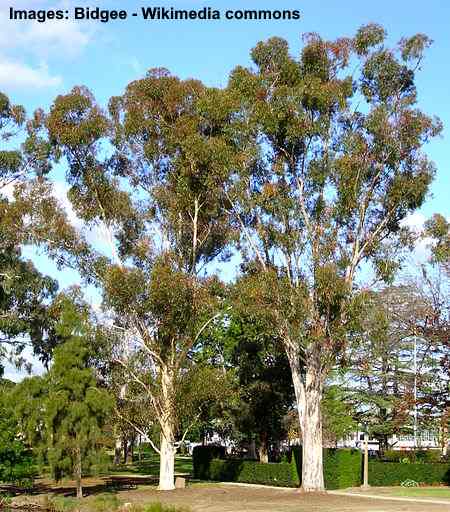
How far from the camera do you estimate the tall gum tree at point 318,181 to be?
27.8 metres

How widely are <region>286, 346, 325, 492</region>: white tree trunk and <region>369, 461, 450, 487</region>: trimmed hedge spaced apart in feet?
15.8

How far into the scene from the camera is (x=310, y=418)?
2884 centimetres

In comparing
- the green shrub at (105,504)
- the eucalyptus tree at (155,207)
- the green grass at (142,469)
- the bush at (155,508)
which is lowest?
the green grass at (142,469)

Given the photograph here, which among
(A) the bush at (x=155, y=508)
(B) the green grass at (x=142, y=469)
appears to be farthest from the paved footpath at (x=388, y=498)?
(B) the green grass at (x=142, y=469)

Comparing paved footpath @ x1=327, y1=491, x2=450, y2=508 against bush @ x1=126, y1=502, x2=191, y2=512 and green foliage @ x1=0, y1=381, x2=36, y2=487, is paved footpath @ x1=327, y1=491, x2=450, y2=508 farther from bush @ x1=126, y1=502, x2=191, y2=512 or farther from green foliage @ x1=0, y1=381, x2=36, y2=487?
green foliage @ x1=0, y1=381, x2=36, y2=487

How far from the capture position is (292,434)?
42.2 m

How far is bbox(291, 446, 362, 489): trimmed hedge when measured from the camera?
30797mm

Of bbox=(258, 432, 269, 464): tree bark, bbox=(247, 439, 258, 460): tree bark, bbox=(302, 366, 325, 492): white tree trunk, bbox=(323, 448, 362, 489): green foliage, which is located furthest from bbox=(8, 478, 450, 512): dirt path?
bbox=(247, 439, 258, 460): tree bark

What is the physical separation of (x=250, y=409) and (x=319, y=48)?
1646 centimetres

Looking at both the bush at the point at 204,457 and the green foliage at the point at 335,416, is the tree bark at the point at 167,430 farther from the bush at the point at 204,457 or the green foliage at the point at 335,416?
the green foliage at the point at 335,416

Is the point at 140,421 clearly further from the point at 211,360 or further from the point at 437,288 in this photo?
the point at 437,288

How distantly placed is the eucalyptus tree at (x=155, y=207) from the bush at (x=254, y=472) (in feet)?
13.3

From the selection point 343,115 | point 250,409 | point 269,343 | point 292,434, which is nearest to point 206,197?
point 343,115

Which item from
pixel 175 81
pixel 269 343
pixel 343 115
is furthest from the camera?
pixel 269 343
